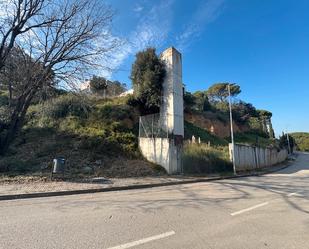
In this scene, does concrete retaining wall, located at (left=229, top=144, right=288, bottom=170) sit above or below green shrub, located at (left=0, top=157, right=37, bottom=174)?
above

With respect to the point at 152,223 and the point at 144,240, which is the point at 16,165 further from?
the point at 144,240

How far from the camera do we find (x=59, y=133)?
19719 mm

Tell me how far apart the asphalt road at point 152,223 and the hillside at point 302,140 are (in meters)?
113

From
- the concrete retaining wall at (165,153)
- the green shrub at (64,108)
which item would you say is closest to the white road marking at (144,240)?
the concrete retaining wall at (165,153)

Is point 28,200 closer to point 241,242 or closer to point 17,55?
point 241,242

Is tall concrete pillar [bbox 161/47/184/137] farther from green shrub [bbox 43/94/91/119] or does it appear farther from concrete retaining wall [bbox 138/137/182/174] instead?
green shrub [bbox 43/94/91/119]

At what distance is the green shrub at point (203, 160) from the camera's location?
1883cm

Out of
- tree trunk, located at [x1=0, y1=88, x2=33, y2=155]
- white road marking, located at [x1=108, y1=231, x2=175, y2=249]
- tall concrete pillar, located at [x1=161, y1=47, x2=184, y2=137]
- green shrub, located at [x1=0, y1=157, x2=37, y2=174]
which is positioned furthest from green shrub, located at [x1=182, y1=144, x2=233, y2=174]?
white road marking, located at [x1=108, y1=231, x2=175, y2=249]

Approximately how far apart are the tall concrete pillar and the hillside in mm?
102512

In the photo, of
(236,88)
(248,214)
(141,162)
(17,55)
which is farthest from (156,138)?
(236,88)

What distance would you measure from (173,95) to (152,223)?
1531cm

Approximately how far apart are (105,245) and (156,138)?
14096mm

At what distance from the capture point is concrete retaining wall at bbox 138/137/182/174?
17.5 metres

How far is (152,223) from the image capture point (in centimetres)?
591
